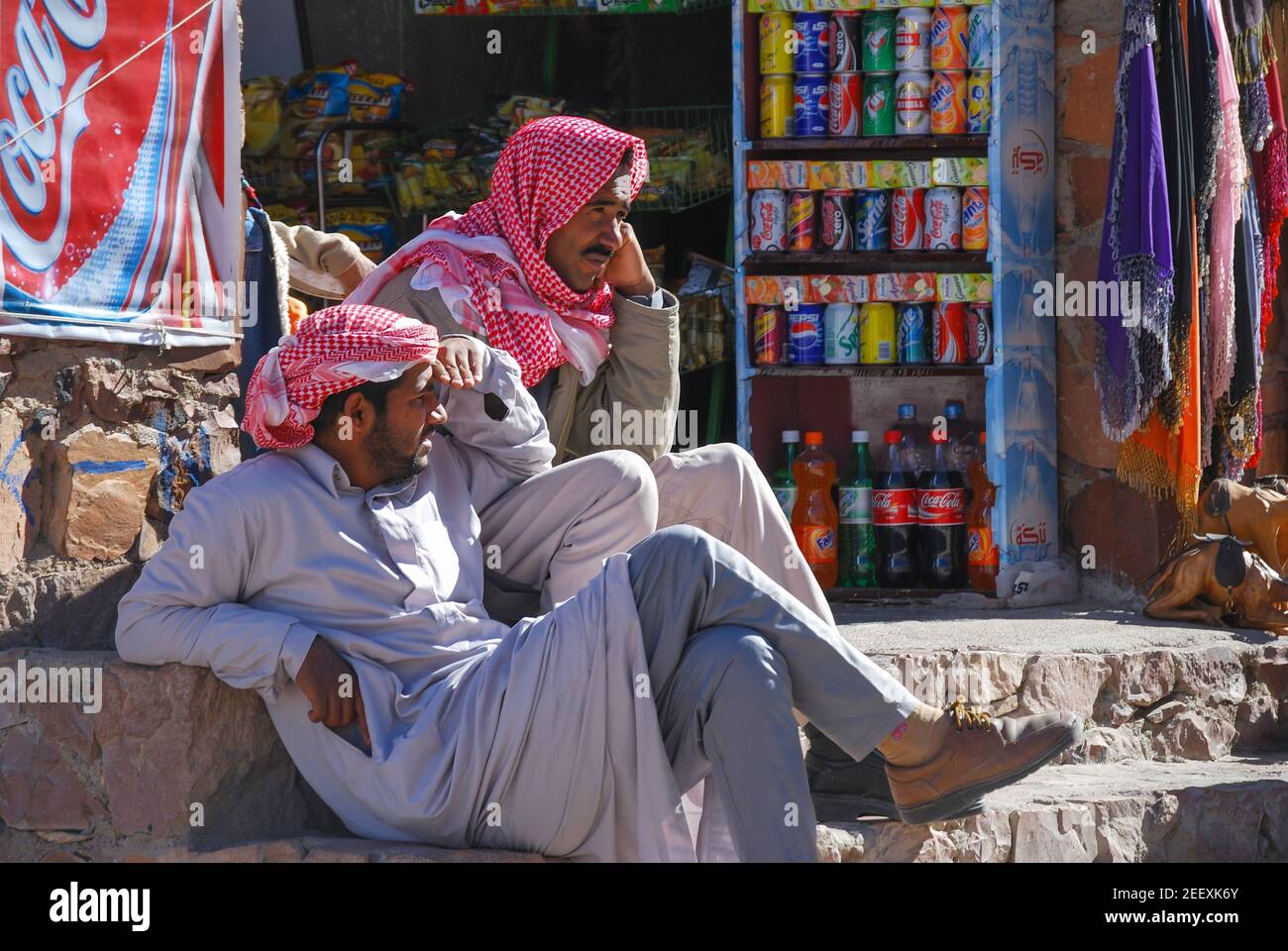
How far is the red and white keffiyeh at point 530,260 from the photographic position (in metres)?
4.00

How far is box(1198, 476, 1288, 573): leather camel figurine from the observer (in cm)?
510

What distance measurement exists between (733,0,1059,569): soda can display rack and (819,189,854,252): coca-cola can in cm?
6

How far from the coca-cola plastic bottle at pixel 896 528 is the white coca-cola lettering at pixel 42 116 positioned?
3.19 meters

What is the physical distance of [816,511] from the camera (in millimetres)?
A: 5930

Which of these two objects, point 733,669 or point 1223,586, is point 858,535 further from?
point 733,669

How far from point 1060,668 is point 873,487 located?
1495 mm

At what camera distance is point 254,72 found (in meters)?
6.75

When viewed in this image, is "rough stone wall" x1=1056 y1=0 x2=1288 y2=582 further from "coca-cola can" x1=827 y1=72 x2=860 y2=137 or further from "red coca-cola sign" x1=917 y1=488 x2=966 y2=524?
"coca-cola can" x1=827 y1=72 x2=860 y2=137

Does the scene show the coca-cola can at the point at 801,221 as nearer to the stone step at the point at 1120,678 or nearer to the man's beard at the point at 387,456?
the stone step at the point at 1120,678

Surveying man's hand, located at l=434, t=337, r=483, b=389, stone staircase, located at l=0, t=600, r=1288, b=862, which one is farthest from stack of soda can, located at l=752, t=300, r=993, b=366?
man's hand, located at l=434, t=337, r=483, b=389

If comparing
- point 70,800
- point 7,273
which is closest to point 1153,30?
point 7,273

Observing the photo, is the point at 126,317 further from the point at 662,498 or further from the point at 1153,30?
the point at 1153,30

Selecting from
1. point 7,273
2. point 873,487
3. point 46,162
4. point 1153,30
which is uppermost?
point 1153,30

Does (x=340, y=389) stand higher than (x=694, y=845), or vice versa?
(x=340, y=389)
